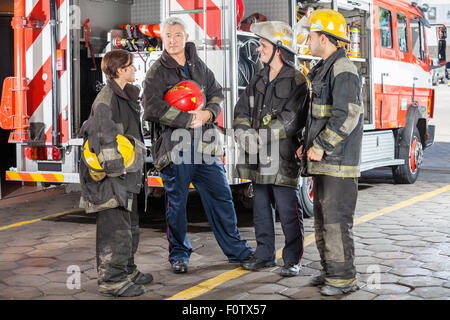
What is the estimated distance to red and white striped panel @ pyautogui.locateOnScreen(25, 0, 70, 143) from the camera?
672 centimetres

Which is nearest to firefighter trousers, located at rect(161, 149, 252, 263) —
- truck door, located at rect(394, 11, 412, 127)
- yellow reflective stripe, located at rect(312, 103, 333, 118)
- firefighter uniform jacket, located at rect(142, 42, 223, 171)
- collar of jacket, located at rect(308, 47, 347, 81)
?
firefighter uniform jacket, located at rect(142, 42, 223, 171)

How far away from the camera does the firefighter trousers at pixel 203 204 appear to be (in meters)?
4.99

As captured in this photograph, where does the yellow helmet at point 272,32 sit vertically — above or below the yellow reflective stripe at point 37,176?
above

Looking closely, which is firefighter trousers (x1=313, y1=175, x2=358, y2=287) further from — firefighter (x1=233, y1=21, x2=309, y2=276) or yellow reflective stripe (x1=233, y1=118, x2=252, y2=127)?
yellow reflective stripe (x1=233, y1=118, x2=252, y2=127)

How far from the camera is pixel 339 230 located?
440cm

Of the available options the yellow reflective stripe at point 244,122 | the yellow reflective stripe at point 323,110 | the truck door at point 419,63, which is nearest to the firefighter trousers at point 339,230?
the yellow reflective stripe at point 323,110

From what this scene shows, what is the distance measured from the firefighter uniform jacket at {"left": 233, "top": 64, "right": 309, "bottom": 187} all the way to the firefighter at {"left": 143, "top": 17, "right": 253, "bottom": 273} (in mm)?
303

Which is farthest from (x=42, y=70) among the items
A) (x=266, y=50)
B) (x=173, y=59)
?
(x=266, y=50)

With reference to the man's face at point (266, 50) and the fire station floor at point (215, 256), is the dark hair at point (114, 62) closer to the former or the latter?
the man's face at point (266, 50)

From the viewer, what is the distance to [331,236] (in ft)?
14.5

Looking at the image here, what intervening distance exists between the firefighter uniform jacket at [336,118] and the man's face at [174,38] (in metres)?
1.08

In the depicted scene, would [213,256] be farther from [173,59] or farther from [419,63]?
[419,63]

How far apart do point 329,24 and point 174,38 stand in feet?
3.92
